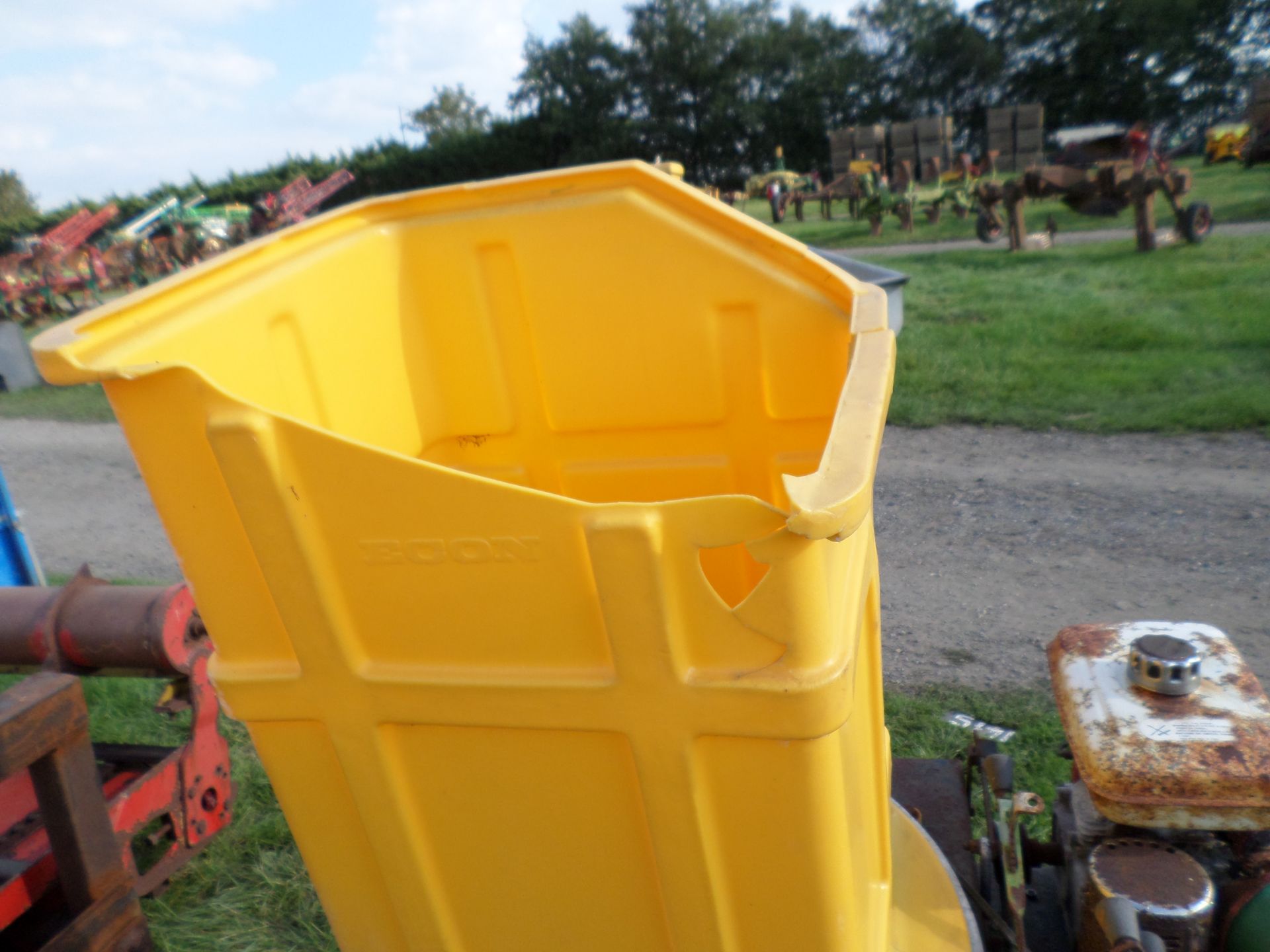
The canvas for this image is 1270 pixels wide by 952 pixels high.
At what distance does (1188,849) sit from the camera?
4.81 feet

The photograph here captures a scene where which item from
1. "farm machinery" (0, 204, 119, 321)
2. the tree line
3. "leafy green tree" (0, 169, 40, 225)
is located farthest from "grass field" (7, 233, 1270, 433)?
"leafy green tree" (0, 169, 40, 225)

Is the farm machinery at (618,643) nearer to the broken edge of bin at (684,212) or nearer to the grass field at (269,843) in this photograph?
the broken edge of bin at (684,212)

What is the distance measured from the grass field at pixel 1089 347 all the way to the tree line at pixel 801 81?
87.5 ft

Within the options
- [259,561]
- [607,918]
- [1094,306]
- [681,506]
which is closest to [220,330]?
[259,561]

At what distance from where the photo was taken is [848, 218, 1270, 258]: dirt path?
11.3m

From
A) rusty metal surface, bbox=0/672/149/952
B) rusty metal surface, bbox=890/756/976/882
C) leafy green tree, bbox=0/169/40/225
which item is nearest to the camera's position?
rusty metal surface, bbox=0/672/149/952

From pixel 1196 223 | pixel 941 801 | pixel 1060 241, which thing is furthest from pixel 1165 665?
pixel 1060 241

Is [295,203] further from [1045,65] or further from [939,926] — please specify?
[1045,65]

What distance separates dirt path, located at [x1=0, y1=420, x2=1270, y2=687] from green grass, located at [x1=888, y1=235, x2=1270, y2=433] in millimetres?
346

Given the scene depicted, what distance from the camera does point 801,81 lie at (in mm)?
37312

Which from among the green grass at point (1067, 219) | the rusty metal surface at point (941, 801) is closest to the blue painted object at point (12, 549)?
the rusty metal surface at point (941, 801)

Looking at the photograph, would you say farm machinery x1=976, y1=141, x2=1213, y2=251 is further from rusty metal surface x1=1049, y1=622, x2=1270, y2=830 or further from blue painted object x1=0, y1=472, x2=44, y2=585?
blue painted object x1=0, y1=472, x2=44, y2=585

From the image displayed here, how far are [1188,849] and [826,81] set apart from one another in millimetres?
40085

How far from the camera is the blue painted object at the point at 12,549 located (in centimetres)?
398
